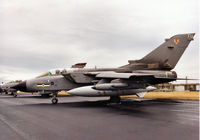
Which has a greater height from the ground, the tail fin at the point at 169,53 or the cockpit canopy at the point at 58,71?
the tail fin at the point at 169,53

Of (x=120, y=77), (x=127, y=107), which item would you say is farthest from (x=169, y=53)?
(x=127, y=107)

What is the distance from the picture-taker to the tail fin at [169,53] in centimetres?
1441

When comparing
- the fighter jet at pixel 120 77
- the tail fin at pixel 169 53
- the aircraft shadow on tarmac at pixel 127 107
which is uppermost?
the tail fin at pixel 169 53

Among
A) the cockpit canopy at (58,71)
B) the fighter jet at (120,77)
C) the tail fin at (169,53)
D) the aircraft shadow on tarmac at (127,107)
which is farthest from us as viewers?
the tail fin at (169,53)

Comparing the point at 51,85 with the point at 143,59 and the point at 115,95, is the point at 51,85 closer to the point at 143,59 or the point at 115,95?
the point at 115,95

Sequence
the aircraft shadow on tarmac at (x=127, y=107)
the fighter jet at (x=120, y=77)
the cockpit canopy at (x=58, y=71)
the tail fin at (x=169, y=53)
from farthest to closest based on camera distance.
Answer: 1. the tail fin at (x=169, y=53)
2. the cockpit canopy at (x=58, y=71)
3. the fighter jet at (x=120, y=77)
4. the aircraft shadow on tarmac at (x=127, y=107)

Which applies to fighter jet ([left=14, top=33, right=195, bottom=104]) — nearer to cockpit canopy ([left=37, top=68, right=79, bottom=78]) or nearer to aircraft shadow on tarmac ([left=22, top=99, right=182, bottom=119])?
cockpit canopy ([left=37, top=68, right=79, bottom=78])

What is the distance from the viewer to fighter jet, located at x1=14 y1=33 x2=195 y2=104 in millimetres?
11586

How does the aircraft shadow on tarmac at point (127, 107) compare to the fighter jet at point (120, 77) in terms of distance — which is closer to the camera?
the aircraft shadow on tarmac at point (127, 107)

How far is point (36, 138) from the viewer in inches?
168

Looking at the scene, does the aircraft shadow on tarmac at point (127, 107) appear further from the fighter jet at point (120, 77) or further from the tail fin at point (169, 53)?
the tail fin at point (169, 53)

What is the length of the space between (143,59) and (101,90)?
550cm

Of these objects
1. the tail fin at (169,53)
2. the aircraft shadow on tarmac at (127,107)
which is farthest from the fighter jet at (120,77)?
the aircraft shadow on tarmac at (127,107)

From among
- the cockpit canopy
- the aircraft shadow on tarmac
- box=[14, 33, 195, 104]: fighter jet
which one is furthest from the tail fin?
the cockpit canopy
